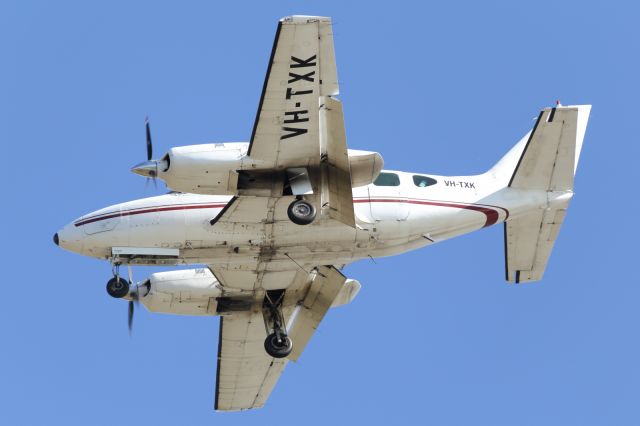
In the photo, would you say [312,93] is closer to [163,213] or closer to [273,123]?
[273,123]

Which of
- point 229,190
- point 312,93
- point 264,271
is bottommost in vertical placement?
point 264,271

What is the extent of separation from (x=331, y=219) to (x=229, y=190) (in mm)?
3399

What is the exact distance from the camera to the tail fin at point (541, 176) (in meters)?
38.2

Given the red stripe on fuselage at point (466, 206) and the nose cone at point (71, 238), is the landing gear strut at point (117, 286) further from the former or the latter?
the red stripe on fuselage at point (466, 206)

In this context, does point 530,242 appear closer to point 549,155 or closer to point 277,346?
point 549,155

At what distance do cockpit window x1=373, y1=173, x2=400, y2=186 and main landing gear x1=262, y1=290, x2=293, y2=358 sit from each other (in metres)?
5.74

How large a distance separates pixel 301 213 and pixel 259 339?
30.8 ft

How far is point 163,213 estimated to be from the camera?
118 ft

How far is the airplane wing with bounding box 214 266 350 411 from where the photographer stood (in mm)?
40625

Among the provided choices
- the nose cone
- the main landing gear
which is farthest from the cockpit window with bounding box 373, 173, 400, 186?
the nose cone

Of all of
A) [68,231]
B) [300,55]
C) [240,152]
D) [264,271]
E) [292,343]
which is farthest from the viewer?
[292,343]

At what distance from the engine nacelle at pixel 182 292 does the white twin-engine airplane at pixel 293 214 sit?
0.04m

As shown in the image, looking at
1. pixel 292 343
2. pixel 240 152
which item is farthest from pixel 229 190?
pixel 292 343

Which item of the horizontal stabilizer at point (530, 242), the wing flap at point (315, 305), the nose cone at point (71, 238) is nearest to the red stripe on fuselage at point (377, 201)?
the nose cone at point (71, 238)
